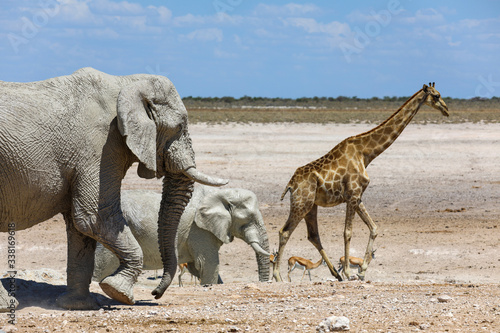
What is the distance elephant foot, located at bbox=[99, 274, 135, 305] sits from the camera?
24.2 ft

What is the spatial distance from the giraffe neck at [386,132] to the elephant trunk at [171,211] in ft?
12.6

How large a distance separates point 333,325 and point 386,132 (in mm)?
5339

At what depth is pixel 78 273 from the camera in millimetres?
7797

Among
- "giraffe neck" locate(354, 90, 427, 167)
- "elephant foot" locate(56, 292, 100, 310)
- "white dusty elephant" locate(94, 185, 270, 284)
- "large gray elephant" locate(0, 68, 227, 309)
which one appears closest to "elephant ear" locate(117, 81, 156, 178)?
"large gray elephant" locate(0, 68, 227, 309)

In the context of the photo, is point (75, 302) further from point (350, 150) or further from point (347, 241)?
point (350, 150)

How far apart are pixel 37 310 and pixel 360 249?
25.1 feet

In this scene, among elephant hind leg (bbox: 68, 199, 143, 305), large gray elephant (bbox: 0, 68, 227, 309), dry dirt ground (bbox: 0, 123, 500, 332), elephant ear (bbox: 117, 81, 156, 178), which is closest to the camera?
dry dirt ground (bbox: 0, 123, 500, 332)

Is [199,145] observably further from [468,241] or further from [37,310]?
[37,310]

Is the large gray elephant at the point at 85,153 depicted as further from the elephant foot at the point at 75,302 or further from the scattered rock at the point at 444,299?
the scattered rock at the point at 444,299

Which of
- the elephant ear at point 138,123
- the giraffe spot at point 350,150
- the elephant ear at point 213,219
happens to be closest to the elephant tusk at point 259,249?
the elephant ear at point 213,219

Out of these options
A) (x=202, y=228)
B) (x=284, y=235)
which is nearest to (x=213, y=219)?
(x=202, y=228)

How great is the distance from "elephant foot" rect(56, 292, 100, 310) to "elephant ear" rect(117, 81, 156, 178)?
1.43 meters

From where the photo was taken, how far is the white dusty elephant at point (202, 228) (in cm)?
1120

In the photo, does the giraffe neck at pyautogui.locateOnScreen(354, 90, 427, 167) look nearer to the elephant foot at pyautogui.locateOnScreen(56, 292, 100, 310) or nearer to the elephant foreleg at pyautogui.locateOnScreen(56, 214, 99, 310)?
the elephant foreleg at pyautogui.locateOnScreen(56, 214, 99, 310)
